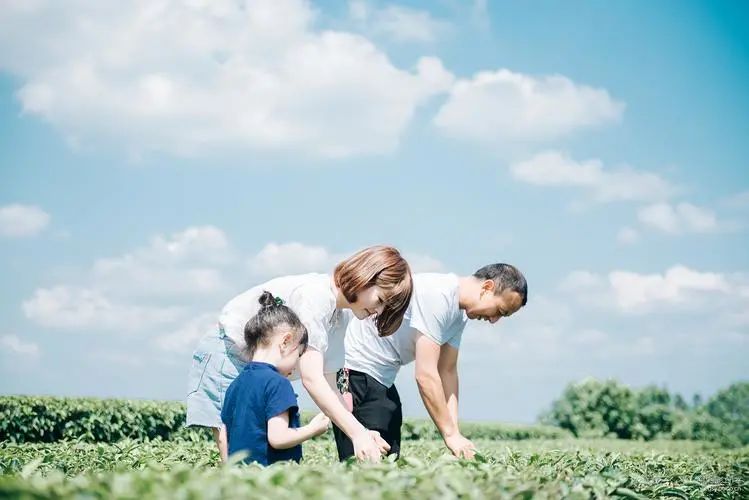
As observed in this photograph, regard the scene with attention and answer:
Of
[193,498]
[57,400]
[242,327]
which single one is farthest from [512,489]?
[57,400]

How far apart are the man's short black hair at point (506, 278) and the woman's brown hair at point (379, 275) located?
988mm

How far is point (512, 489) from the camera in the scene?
2.64 metres

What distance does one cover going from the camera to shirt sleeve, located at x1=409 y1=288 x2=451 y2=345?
15.2ft

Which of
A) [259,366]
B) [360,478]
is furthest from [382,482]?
[259,366]

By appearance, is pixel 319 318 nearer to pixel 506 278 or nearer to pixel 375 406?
pixel 375 406

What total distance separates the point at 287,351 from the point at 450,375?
1.74 m

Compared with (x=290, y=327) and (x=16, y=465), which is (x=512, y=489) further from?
(x=16, y=465)

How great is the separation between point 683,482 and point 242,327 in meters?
2.69

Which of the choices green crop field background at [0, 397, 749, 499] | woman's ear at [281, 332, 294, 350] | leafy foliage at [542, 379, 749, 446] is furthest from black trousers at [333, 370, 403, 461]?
leafy foliage at [542, 379, 749, 446]

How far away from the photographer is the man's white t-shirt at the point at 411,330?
4.66m

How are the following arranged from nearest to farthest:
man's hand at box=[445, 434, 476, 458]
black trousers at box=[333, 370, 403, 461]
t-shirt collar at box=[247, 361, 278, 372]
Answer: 1. t-shirt collar at box=[247, 361, 278, 372]
2. man's hand at box=[445, 434, 476, 458]
3. black trousers at box=[333, 370, 403, 461]

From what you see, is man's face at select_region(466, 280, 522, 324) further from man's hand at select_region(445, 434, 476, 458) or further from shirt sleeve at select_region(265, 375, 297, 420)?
shirt sleeve at select_region(265, 375, 297, 420)

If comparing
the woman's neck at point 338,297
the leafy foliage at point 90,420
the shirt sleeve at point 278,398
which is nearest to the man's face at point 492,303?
the woman's neck at point 338,297

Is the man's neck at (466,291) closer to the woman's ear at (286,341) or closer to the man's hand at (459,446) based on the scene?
the man's hand at (459,446)
